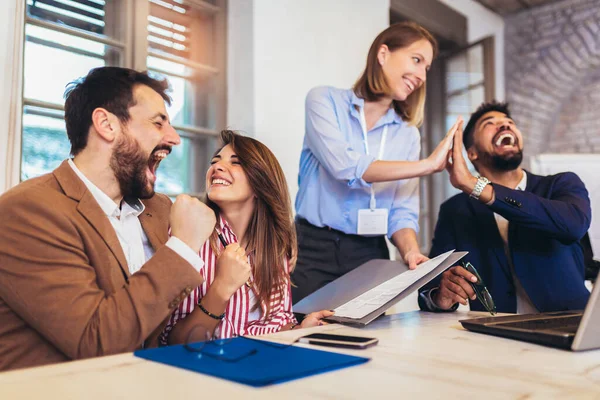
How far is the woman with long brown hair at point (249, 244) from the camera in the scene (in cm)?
141

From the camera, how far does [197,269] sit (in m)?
1.14

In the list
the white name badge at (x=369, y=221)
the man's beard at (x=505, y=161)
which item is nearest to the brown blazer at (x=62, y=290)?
the white name badge at (x=369, y=221)

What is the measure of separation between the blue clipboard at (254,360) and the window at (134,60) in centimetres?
174

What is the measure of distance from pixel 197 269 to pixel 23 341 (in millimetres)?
350

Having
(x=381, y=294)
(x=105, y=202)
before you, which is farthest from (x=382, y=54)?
(x=105, y=202)

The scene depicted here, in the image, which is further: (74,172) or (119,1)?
(119,1)

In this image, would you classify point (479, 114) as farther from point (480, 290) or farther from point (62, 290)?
point (62, 290)

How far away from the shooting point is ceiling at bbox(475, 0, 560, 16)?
4984mm

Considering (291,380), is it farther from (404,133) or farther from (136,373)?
(404,133)

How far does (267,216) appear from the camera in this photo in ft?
5.64

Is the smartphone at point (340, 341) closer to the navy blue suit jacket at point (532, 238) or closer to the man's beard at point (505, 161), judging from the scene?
the navy blue suit jacket at point (532, 238)

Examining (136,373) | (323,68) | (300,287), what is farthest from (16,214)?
(323,68)

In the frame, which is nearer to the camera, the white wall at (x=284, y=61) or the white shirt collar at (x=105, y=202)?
the white shirt collar at (x=105, y=202)

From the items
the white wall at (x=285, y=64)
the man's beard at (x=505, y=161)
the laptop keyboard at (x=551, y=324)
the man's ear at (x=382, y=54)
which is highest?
the white wall at (x=285, y=64)
